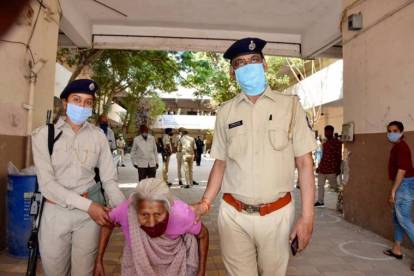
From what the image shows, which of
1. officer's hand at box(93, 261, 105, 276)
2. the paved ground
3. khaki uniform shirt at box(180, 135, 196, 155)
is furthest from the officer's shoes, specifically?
officer's hand at box(93, 261, 105, 276)

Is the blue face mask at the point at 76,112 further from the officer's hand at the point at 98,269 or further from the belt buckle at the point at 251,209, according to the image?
the belt buckle at the point at 251,209

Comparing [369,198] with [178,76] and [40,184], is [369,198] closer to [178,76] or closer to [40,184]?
[40,184]

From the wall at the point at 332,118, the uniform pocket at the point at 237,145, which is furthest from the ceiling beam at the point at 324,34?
the wall at the point at 332,118

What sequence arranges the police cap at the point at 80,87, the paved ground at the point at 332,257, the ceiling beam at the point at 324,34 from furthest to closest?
the ceiling beam at the point at 324,34
the paved ground at the point at 332,257
the police cap at the point at 80,87

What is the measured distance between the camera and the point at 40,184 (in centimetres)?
230

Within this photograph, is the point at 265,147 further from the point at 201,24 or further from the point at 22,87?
the point at 201,24

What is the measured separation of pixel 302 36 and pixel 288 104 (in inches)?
267

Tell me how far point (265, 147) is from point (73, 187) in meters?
1.23

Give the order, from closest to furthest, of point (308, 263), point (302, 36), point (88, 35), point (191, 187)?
point (308, 263)
point (88, 35)
point (302, 36)
point (191, 187)

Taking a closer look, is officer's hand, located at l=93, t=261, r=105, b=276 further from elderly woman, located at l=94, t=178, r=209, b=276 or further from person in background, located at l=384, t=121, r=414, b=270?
person in background, located at l=384, t=121, r=414, b=270

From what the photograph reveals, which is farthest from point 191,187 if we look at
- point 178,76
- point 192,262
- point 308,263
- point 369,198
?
point 192,262

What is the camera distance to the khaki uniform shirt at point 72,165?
2.28 metres

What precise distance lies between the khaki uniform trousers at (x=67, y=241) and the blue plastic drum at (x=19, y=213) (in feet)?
6.06

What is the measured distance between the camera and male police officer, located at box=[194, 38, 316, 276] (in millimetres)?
2105
